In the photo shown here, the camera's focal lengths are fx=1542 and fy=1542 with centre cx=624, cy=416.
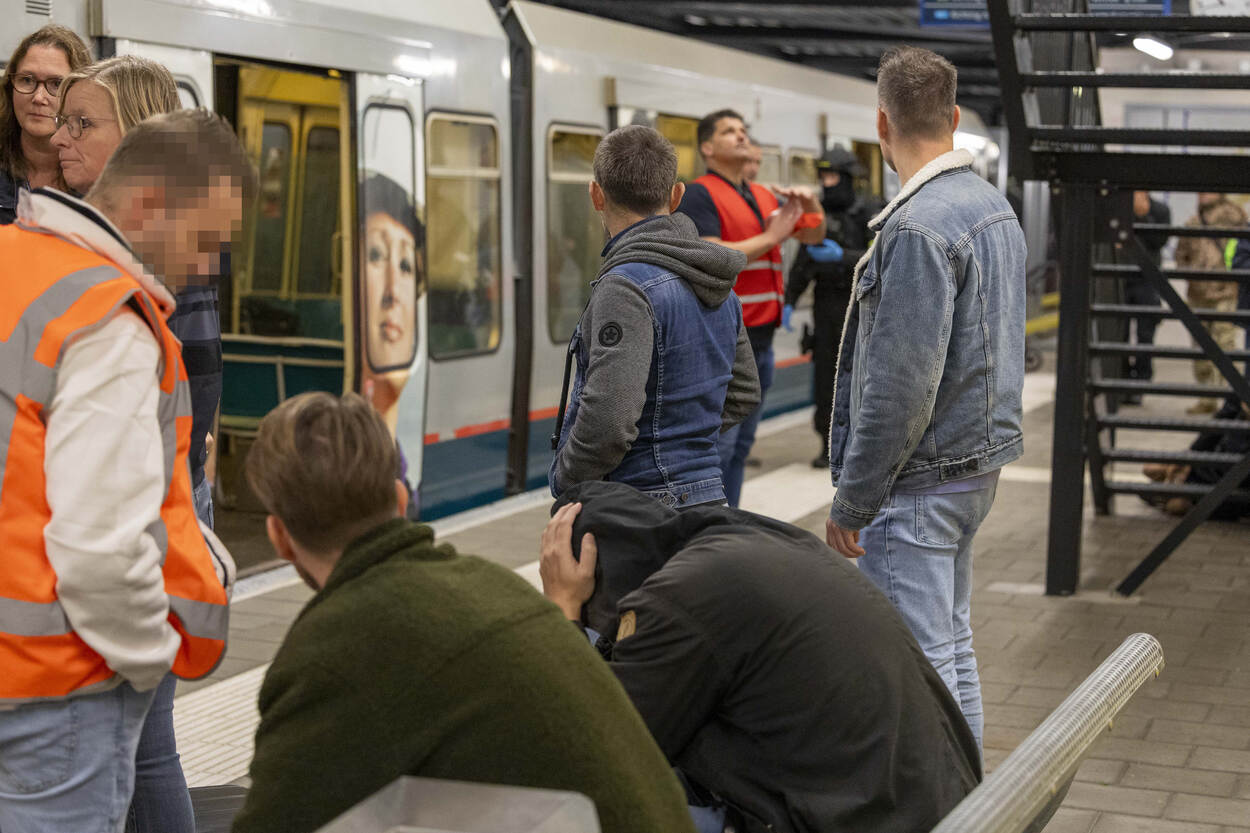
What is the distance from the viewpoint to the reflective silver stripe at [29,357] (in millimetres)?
2211

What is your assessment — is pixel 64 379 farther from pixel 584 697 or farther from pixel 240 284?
pixel 240 284

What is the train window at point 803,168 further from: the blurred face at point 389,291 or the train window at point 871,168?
the blurred face at point 389,291

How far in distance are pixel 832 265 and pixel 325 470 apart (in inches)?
307

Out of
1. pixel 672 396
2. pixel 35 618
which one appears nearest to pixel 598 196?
pixel 672 396

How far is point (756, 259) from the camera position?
6.58 meters

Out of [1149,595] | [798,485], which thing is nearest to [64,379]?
[1149,595]

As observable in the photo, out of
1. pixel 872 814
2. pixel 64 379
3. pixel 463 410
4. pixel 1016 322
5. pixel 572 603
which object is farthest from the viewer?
pixel 463 410

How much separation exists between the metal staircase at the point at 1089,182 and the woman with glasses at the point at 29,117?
10.5 ft

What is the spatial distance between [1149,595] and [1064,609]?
0.55 m

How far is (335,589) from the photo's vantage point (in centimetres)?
200

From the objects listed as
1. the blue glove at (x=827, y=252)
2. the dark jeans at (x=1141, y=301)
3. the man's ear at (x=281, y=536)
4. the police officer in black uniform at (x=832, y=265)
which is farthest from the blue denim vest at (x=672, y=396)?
Result: the dark jeans at (x=1141, y=301)

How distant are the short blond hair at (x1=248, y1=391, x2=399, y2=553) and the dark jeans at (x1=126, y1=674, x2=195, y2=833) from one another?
961 mm

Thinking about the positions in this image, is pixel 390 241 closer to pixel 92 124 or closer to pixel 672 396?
pixel 672 396

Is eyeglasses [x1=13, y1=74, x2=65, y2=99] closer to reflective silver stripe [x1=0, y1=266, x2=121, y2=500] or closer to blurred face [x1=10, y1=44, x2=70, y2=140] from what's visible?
blurred face [x1=10, y1=44, x2=70, y2=140]
